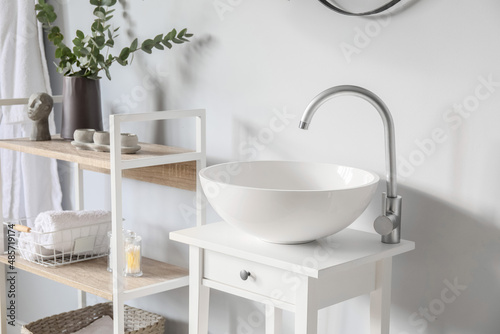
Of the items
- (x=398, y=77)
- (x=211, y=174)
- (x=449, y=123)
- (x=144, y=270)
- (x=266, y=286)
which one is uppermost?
(x=398, y=77)

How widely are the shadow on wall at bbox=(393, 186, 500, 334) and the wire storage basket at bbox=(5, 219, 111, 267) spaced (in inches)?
38.9

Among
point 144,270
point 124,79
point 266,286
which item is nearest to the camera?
point 266,286

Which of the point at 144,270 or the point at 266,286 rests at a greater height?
the point at 266,286

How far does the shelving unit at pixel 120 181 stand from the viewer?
190 cm

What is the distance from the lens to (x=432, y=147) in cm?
168

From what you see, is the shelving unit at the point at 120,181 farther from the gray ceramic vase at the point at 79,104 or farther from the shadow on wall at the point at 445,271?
the shadow on wall at the point at 445,271

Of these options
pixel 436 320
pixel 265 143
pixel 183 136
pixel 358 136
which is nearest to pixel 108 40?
pixel 183 136

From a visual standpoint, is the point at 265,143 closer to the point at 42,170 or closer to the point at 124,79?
the point at 124,79

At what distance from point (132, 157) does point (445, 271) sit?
88 centimetres

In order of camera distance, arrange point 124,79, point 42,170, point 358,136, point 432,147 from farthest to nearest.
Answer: point 42,170 < point 124,79 < point 358,136 < point 432,147

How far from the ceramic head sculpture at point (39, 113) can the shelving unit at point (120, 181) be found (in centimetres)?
4

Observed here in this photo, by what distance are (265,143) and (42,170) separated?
1.02 metres

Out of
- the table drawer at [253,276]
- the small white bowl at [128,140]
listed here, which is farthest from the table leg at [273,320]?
the small white bowl at [128,140]

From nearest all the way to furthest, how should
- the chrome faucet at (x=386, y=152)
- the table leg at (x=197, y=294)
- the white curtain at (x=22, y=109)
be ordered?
the chrome faucet at (x=386, y=152), the table leg at (x=197, y=294), the white curtain at (x=22, y=109)
